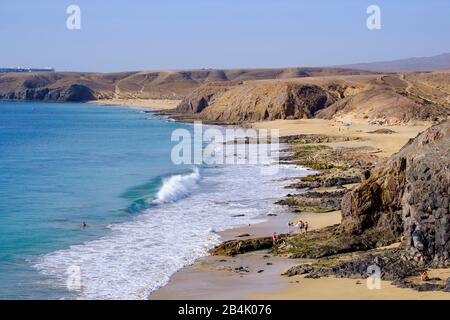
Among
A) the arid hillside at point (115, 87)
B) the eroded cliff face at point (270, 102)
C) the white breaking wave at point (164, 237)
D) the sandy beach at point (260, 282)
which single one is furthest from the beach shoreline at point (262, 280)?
the arid hillside at point (115, 87)

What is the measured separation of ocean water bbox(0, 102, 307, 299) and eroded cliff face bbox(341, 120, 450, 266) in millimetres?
5245

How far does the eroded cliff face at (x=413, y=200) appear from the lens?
56.7 feet

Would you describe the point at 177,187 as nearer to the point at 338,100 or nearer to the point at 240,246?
the point at 240,246

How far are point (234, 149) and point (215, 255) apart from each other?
112 feet

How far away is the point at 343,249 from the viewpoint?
784 inches

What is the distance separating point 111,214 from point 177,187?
731cm

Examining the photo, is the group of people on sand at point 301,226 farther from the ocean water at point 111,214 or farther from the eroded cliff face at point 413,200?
the ocean water at point 111,214

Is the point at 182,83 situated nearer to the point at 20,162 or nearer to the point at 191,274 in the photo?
the point at 20,162

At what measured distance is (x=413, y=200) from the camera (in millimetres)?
17844

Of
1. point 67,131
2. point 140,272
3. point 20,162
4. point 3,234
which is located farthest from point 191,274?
point 67,131

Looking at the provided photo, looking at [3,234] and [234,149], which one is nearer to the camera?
[3,234]
